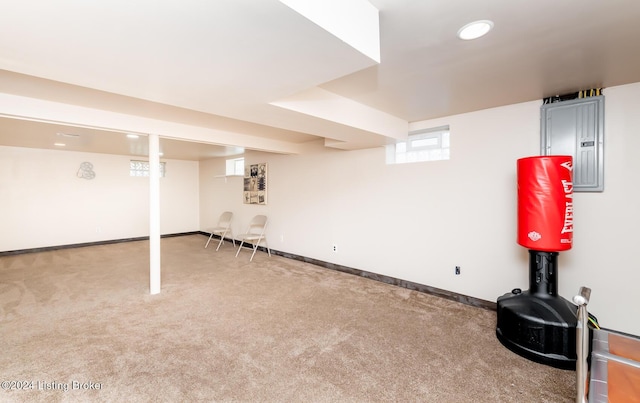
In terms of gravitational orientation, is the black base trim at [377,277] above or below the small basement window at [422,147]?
below

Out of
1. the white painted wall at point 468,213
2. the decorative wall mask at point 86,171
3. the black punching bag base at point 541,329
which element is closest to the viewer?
the black punching bag base at point 541,329

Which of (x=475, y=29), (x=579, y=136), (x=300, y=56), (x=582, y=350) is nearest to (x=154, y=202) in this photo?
(x=300, y=56)

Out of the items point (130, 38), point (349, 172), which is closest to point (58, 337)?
point (130, 38)

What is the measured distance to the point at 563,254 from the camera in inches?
107

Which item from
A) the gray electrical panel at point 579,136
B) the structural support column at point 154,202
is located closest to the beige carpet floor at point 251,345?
the structural support column at point 154,202

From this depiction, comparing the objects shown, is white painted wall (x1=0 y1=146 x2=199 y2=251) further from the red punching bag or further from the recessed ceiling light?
the red punching bag

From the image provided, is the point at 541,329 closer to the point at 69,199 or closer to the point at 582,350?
the point at 582,350

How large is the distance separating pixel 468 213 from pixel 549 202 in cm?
103

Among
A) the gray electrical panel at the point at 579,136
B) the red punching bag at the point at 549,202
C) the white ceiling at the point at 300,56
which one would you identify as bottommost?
the red punching bag at the point at 549,202

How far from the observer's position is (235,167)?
22.4ft

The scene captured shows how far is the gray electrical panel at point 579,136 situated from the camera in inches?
98.4

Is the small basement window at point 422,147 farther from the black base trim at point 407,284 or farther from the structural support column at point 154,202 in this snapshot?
the structural support column at point 154,202

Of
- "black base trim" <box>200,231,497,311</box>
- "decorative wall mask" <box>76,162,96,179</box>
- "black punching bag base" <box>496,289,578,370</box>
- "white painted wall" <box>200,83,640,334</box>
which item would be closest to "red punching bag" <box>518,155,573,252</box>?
"black punching bag base" <box>496,289,578,370</box>

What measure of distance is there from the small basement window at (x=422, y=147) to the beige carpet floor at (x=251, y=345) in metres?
1.76
